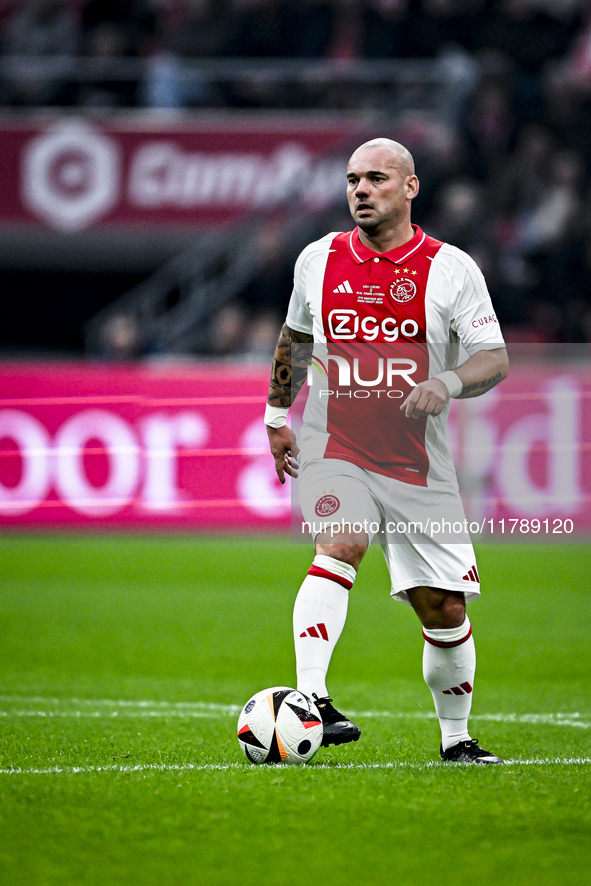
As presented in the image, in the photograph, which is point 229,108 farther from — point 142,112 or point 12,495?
point 12,495

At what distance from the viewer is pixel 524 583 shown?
9.89m

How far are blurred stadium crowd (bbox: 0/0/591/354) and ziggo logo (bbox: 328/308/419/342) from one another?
358 inches

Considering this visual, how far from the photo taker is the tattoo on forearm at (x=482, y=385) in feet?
13.1

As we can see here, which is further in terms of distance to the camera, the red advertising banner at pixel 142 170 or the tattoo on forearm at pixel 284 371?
the red advertising banner at pixel 142 170

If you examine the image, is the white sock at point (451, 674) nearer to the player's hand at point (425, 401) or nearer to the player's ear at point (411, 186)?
the player's hand at point (425, 401)

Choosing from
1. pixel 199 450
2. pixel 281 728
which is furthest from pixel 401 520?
pixel 199 450

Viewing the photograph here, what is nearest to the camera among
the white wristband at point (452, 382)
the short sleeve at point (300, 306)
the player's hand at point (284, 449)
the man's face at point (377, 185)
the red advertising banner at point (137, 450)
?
the white wristband at point (452, 382)

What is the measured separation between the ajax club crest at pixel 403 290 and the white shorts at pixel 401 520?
0.60 metres

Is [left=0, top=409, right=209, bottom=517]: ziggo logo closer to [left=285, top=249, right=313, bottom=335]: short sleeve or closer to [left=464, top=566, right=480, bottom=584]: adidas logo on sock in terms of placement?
[left=285, top=249, right=313, bottom=335]: short sleeve

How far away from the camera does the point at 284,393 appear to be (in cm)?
446

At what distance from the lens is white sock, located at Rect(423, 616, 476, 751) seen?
4.14 m

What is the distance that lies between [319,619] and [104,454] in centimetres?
827

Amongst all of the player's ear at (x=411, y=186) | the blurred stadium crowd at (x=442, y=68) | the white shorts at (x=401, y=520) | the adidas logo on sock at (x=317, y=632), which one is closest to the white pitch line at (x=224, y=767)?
the adidas logo on sock at (x=317, y=632)

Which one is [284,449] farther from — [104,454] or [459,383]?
[104,454]
